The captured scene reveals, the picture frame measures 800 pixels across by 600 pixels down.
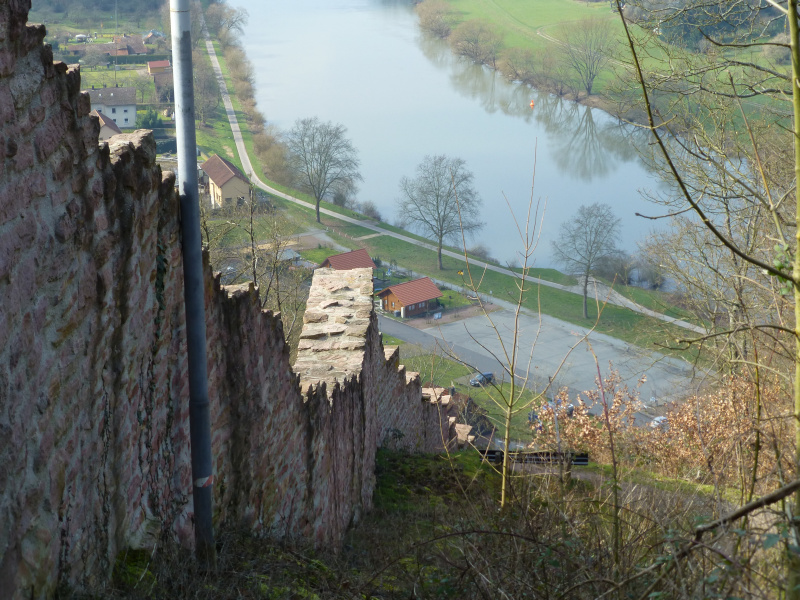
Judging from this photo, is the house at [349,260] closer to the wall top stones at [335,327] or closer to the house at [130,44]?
the house at [130,44]

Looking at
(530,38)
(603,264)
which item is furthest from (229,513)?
(530,38)

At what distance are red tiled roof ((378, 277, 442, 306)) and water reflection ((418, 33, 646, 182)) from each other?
44.1ft

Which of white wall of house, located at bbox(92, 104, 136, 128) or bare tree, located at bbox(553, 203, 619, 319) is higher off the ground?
white wall of house, located at bbox(92, 104, 136, 128)

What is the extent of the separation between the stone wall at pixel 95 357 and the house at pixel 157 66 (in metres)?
18.7

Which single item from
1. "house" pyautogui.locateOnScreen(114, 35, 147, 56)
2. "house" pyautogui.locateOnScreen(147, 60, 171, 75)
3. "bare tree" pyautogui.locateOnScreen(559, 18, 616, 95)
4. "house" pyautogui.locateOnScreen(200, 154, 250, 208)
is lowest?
"house" pyautogui.locateOnScreen(200, 154, 250, 208)

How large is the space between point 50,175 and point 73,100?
331 millimetres

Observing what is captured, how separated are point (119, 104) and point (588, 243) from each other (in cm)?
2226

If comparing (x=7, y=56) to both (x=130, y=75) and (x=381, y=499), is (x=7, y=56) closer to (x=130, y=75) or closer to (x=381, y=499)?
(x=381, y=499)

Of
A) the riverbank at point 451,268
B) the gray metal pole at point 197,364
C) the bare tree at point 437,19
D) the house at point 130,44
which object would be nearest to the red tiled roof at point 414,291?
the riverbank at point 451,268

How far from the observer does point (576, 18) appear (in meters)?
57.5

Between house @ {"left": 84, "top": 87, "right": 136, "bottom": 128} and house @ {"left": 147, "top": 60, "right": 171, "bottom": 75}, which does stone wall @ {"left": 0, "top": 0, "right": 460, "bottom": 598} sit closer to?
house @ {"left": 84, "top": 87, "right": 136, "bottom": 128}

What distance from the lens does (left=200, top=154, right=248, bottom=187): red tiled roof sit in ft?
90.3

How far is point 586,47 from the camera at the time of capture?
155 feet

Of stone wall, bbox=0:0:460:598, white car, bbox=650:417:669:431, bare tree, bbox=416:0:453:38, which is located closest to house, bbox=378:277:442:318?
white car, bbox=650:417:669:431
